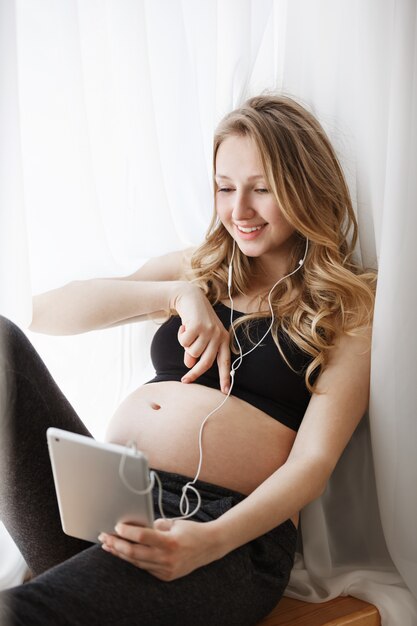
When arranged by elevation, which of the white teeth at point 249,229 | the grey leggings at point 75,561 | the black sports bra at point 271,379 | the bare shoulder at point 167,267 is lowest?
the grey leggings at point 75,561

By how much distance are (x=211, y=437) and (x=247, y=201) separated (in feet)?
1.51

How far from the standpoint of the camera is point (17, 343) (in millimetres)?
1221

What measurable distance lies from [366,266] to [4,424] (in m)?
0.80

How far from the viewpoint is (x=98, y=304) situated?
157 cm

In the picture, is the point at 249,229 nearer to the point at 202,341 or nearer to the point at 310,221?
the point at 310,221

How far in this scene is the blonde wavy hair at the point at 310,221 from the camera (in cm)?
146

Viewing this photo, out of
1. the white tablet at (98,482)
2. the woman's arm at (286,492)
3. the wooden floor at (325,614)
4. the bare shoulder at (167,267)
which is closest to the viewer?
the white tablet at (98,482)

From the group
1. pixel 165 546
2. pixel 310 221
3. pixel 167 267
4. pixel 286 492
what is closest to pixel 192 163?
pixel 167 267

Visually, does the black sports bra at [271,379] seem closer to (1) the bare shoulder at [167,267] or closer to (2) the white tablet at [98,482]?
(1) the bare shoulder at [167,267]

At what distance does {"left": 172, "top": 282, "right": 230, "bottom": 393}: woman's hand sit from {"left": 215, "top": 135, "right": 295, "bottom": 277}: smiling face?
0.16 metres

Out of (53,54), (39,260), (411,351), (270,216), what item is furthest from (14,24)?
(411,351)

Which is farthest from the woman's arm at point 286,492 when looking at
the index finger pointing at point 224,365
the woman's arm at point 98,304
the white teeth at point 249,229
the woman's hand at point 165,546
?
the woman's arm at point 98,304

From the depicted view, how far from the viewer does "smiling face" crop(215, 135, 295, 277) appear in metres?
1.48

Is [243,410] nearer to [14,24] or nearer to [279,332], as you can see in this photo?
[279,332]
